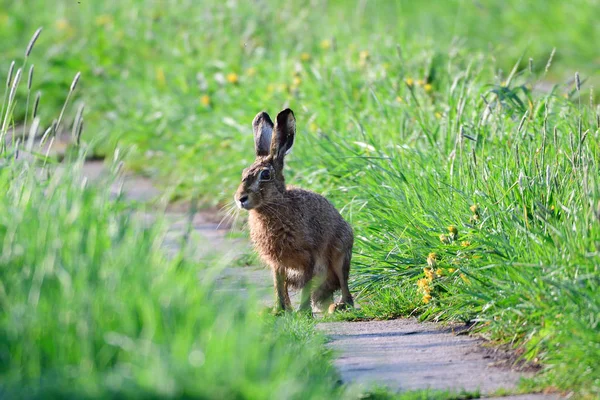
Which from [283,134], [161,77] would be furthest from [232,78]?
[283,134]

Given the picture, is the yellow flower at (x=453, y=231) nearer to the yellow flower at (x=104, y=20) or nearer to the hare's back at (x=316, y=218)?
the hare's back at (x=316, y=218)

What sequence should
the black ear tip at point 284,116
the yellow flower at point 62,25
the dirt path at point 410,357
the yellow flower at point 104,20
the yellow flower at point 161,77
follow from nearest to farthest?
the dirt path at point 410,357 → the black ear tip at point 284,116 → the yellow flower at point 161,77 → the yellow flower at point 104,20 → the yellow flower at point 62,25

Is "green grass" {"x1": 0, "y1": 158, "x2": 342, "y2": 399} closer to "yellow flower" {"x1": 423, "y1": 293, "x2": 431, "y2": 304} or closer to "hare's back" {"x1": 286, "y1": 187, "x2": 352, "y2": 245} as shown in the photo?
"yellow flower" {"x1": 423, "y1": 293, "x2": 431, "y2": 304}

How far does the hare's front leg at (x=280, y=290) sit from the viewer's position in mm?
6012

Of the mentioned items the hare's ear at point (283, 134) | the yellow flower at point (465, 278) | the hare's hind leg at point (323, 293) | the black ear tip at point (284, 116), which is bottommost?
the hare's hind leg at point (323, 293)

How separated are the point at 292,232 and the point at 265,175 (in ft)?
1.18

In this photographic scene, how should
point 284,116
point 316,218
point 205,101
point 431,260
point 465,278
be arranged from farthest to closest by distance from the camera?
point 205,101 → point 284,116 → point 316,218 → point 431,260 → point 465,278

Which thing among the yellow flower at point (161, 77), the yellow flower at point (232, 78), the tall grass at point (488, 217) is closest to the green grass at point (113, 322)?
the tall grass at point (488, 217)

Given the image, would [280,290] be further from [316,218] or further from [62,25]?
[62,25]

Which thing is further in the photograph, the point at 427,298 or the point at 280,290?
the point at 280,290

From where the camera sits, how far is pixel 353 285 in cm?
630

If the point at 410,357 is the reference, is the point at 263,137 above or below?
above

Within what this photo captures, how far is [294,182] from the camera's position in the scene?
7656mm

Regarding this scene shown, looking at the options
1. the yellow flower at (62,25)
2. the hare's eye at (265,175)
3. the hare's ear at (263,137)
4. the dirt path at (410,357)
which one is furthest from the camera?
the yellow flower at (62,25)
